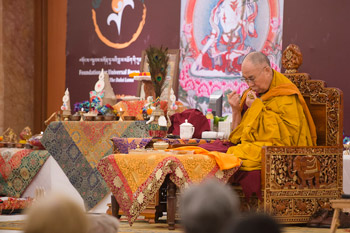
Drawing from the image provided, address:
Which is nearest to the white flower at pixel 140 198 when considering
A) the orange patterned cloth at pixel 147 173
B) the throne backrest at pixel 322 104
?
the orange patterned cloth at pixel 147 173

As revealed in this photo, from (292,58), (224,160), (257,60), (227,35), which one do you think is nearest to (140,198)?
(224,160)

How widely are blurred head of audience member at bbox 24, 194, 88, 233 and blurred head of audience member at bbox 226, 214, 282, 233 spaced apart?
1.03 feet

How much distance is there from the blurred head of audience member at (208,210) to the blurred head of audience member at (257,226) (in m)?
0.08

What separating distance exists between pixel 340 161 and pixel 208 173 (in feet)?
3.57

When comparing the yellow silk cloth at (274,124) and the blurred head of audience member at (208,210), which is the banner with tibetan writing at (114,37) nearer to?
the yellow silk cloth at (274,124)

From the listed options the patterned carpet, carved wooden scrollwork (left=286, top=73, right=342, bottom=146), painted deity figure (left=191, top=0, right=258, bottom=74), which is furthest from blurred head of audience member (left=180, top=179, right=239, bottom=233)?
painted deity figure (left=191, top=0, right=258, bottom=74)

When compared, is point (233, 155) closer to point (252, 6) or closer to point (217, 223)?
point (217, 223)

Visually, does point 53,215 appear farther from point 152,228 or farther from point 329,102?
point 329,102

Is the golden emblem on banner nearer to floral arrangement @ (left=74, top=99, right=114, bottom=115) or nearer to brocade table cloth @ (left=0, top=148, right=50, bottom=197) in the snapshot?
floral arrangement @ (left=74, top=99, right=114, bottom=115)

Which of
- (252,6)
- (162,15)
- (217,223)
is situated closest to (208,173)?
(217,223)

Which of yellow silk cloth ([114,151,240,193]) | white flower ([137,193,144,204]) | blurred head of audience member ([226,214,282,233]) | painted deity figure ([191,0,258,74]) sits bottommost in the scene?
white flower ([137,193,144,204])

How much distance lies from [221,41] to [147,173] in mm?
4257

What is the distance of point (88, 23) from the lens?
9.41m

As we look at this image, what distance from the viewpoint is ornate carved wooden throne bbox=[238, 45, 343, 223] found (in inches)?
172
